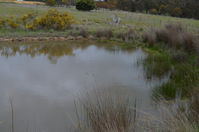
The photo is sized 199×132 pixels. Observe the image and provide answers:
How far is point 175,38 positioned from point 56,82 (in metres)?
4.03

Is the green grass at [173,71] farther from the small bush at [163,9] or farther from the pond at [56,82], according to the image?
the small bush at [163,9]

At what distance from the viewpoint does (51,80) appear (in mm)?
4402

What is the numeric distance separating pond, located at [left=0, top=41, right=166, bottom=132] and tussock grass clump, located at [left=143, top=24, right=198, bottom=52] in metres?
1.04

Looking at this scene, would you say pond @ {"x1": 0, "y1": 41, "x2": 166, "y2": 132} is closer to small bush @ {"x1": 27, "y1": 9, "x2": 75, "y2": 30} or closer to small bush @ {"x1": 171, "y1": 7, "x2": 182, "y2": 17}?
small bush @ {"x1": 27, "y1": 9, "x2": 75, "y2": 30}

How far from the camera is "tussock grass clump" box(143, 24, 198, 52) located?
5.77m

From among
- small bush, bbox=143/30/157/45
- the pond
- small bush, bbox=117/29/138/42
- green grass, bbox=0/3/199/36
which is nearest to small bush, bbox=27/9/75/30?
green grass, bbox=0/3/199/36

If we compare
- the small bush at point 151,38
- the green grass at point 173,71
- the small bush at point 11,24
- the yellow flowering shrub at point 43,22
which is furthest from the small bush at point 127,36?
the small bush at point 11,24

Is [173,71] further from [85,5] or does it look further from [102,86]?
[85,5]

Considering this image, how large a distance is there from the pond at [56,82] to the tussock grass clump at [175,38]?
1.04 meters

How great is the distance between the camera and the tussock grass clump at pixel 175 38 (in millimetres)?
5770

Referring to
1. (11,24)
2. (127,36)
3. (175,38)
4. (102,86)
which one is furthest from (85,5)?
(102,86)

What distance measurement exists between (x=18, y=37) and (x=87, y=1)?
14.6m

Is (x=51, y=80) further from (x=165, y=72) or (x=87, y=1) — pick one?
(x=87, y=1)

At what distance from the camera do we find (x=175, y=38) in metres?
6.55
